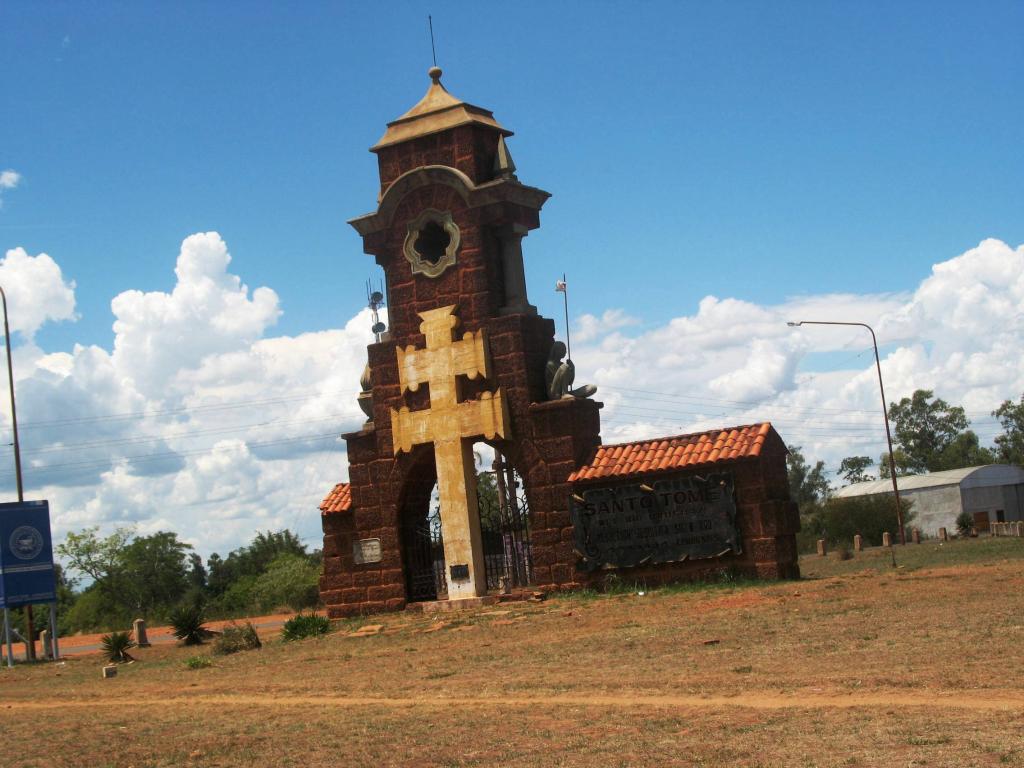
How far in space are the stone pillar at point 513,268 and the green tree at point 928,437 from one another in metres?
72.7

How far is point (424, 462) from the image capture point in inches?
982

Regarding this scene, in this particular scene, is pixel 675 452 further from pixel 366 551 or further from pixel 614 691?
pixel 614 691

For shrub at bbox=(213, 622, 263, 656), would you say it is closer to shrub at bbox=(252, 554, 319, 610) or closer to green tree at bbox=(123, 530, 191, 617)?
shrub at bbox=(252, 554, 319, 610)

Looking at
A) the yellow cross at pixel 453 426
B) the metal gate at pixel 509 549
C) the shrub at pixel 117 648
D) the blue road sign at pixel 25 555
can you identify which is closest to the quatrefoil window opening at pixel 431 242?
the yellow cross at pixel 453 426

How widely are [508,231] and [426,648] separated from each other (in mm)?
8749

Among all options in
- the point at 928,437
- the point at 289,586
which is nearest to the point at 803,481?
the point at 928,437

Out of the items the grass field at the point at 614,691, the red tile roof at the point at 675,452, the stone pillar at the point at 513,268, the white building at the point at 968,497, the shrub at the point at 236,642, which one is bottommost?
the grass field at the point at 614,691

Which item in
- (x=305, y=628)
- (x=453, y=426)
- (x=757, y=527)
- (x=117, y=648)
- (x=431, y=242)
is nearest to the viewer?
(x=757, y=527)

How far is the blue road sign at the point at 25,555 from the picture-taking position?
85.3 feet

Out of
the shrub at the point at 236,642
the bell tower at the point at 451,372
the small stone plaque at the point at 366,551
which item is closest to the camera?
the shrub at the point at 236,642

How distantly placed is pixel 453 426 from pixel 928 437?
76678mm

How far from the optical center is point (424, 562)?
25.5 m

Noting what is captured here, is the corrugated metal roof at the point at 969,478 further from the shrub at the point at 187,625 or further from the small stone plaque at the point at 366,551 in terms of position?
the shrub at the point at 187,625

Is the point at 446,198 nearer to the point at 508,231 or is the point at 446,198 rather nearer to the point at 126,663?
the point at 508,231
